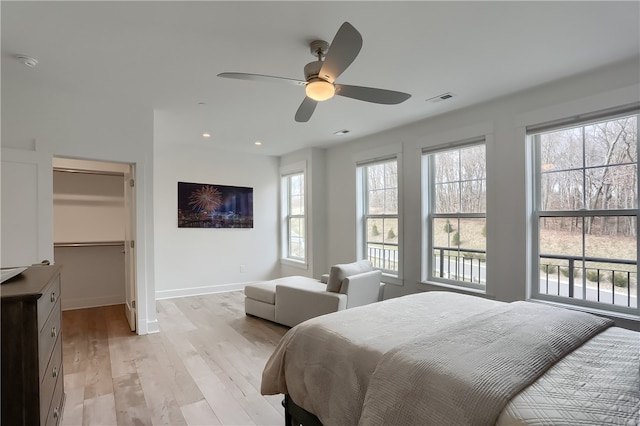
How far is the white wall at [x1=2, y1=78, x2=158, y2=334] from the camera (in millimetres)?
3086

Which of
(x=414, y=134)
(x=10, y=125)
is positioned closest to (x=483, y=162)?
(x=414, y=134)

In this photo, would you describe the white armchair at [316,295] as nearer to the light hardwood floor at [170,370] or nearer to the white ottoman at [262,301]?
the white ottoman at [262,301]

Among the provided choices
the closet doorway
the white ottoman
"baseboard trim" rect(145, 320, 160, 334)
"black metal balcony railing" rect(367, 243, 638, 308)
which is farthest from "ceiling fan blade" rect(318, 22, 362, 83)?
the closet doorway

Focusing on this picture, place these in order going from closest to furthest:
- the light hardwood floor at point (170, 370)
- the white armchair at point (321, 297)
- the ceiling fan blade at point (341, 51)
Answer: the ceiling fan blade at point (341, 51) < the light hardwood floor at point (170, 370) < the white armchair at point (321, 297)

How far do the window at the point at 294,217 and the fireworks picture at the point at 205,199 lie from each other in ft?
4.23

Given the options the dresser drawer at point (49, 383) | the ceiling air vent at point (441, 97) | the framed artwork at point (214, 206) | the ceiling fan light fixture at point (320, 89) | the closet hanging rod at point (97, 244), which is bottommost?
the dresser drawer at point (49, 383)

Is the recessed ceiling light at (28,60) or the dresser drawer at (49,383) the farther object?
the recessed ceiling light at (28,60)

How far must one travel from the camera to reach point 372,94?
7.52ft

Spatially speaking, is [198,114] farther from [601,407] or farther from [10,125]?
[601,407]

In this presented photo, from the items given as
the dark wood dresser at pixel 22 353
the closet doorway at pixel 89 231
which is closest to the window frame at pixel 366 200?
the closet doorway at pixel 89 231

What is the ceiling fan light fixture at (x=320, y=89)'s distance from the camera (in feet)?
6.84

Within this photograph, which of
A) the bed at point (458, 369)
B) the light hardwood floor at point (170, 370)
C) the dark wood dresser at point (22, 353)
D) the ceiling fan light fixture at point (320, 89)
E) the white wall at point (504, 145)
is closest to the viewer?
the bed at point (458, 369)

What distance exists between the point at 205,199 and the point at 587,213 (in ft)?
16.9

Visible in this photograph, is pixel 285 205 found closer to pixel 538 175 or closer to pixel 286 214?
pixel 286 214
